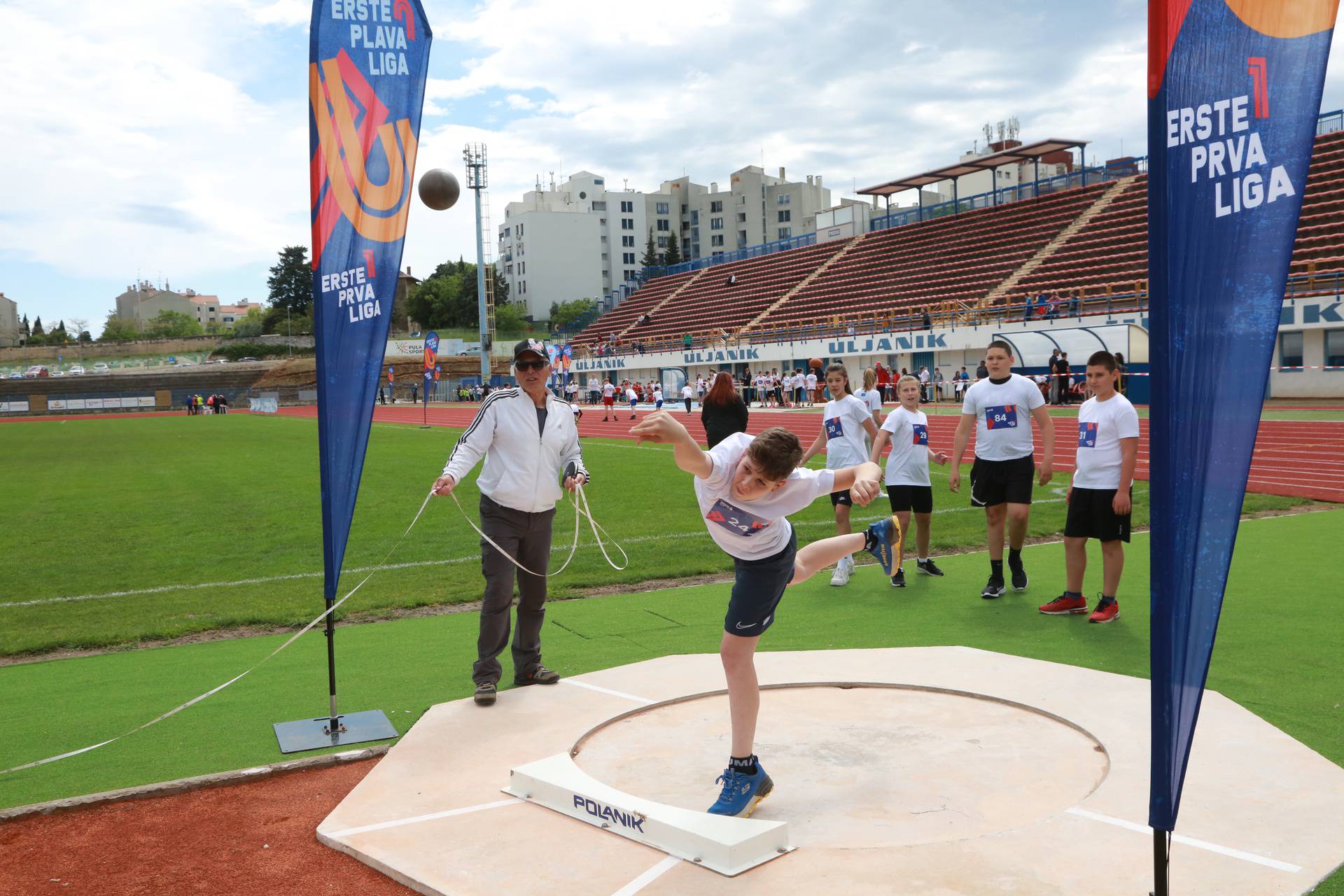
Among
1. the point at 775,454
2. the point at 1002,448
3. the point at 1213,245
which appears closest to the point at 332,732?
the point at 775,454

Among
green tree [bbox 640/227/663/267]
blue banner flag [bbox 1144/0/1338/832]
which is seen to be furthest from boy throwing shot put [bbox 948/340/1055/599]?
green tree [bbox 640/227/663/267]

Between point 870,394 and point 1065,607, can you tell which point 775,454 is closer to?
point 1065,607

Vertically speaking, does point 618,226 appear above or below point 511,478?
above

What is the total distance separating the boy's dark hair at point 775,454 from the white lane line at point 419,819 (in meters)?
1.93

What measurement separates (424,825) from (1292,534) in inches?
387

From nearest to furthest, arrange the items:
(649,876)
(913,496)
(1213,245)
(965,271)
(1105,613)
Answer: (1213,245) → (649,876) → (1105,613) → (913,496) → (965,271)

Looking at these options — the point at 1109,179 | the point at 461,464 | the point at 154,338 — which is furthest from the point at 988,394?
the point at 154,338

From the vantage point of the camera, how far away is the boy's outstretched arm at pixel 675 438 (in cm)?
348

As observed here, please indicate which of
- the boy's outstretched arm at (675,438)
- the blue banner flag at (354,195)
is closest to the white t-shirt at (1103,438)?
the boy's outstretched arm at (675,438)

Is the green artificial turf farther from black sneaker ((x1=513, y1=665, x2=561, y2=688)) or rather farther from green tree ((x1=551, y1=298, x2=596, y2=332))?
green tree ((x1=551, y1=298, x2=596, y2=332))

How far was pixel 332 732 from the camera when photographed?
535 centimetres

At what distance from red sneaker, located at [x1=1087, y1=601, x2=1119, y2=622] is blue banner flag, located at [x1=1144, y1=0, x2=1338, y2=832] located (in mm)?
4901

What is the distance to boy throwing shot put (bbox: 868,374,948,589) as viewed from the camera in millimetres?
8750

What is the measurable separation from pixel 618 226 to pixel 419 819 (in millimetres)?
111996
